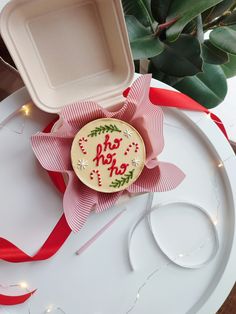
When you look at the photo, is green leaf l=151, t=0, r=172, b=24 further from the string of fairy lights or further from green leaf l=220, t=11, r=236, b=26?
the string of fairy lights

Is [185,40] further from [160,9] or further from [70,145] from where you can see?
[70,145]

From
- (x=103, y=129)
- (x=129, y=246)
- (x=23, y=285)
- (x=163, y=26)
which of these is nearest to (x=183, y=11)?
(x=163, y=26)

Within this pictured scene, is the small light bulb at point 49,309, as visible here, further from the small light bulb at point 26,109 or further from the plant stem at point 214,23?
the plant stem at point 214,23

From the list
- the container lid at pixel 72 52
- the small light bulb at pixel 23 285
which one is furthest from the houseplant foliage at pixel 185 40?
the small light bulb at pixel 23 285

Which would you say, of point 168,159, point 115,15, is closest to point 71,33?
point 115,15

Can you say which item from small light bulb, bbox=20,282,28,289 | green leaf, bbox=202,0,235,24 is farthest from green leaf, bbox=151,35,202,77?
small light bulb, bbox=20,282,28,289
